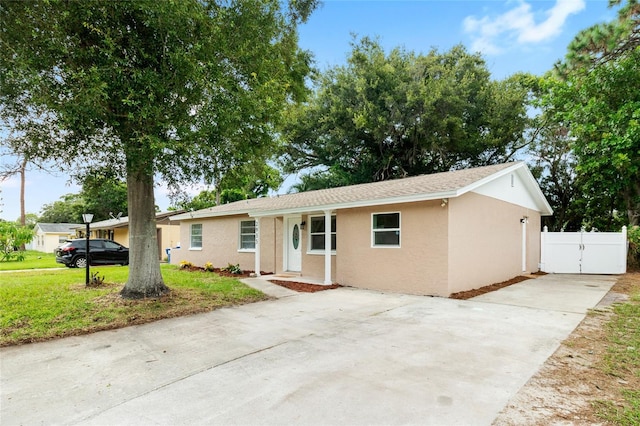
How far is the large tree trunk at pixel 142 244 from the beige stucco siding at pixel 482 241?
692cm

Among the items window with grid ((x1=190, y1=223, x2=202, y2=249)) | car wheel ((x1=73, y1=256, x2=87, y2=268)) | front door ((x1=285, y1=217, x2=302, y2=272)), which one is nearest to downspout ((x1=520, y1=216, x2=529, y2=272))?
front door ((x1=285, y1=217, x2=302, y2=272))

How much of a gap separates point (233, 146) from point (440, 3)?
930cm

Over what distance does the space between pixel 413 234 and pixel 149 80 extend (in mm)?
6660

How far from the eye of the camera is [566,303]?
7.65 metres

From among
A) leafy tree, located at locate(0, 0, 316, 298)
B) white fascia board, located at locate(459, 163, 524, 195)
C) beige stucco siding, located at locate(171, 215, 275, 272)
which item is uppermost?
leafy tree, located at locate(0, 0, 316, 298)

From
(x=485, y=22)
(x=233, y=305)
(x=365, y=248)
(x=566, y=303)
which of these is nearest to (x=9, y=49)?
(x=233, y=305)

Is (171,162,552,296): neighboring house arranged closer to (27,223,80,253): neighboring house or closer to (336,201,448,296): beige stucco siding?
(336,201,448,296): beige stucco siding

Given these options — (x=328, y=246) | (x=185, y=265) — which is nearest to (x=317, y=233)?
(x=328, y=246)

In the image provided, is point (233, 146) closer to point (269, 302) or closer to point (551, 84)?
point (269, 302)

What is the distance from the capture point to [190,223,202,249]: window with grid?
16.9 m

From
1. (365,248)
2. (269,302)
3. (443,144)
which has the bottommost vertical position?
(269,302)

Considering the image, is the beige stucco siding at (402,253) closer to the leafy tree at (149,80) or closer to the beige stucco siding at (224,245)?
the leafy tree at (149,80)

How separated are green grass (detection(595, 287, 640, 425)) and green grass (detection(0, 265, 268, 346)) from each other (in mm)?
6428

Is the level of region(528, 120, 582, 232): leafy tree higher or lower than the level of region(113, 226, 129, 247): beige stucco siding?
higher
